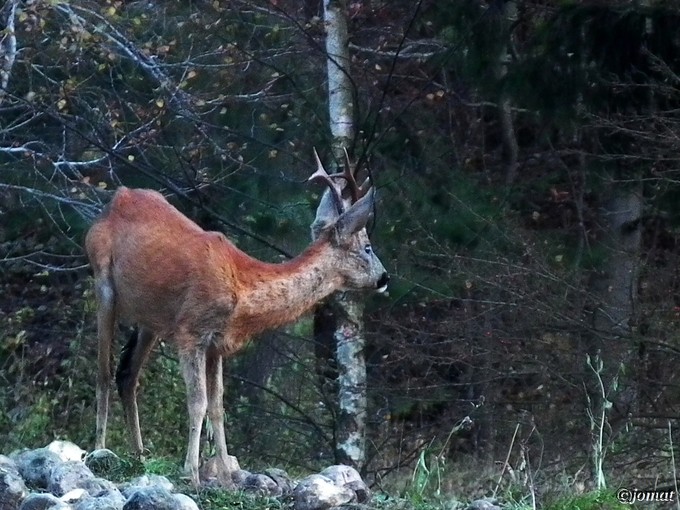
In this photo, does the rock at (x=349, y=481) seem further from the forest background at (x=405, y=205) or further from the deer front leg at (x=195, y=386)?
the forest background at (x=405, y=205)

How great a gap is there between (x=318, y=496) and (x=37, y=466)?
1671 millimetres

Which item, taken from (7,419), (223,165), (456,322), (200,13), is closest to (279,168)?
(223,165)

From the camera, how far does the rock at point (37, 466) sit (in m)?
7.48

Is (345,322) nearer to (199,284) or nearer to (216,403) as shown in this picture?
(216,403)

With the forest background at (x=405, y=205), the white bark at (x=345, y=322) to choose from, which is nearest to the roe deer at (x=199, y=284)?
the forest background at (x=405, y=205)

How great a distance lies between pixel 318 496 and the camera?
718 cm

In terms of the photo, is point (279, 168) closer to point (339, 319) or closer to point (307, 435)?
point (339, 319)

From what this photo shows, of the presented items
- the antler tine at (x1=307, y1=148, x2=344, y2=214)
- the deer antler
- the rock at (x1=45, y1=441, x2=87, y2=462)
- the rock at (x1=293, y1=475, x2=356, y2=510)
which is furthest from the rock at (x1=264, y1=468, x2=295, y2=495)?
the deer antler

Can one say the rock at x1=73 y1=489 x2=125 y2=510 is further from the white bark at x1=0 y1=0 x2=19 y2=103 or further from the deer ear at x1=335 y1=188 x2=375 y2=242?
the white bark at x1=0 y1=0 x2=19 y2=103

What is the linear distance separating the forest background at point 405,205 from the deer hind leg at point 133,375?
163 cm

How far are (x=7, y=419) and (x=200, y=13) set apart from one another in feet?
14.5

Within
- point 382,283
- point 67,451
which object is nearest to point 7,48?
point 382,283

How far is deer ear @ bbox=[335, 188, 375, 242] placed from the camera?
949 centimetres

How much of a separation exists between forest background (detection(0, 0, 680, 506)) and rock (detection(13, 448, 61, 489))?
3.39 m
